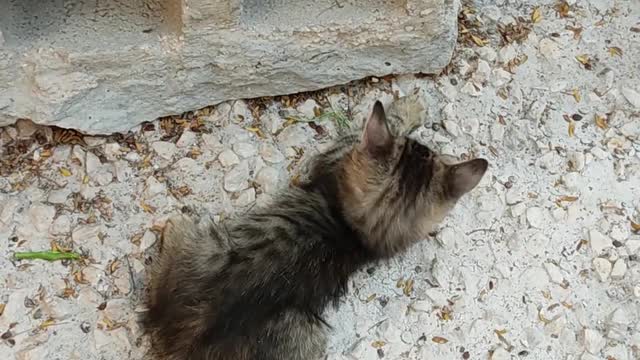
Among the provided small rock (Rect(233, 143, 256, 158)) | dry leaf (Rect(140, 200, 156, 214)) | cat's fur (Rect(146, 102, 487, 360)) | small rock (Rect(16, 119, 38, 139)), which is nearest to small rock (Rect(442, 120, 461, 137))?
cat's fur (Rect(146, 102, 487, 360))

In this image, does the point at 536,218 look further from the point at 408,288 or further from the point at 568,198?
the point at 408,288

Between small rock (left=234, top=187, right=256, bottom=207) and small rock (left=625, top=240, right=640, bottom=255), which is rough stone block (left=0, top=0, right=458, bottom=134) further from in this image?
small rock (left=625, top=240, right=640, bottom=255)

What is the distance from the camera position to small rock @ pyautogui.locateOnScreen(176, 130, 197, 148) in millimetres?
2273

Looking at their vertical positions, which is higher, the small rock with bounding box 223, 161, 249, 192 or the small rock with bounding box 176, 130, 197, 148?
the small rock with bounding box 176, 130, 197, 148

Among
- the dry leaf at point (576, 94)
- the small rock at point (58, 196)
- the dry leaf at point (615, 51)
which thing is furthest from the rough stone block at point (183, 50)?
the dry leaf at point (615, 51)

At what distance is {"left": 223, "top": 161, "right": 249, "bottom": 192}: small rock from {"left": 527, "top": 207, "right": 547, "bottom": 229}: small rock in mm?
690

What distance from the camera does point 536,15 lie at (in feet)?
8.22

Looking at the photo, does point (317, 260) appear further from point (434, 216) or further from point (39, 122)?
point (39, 122)

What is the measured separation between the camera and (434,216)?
2096mm

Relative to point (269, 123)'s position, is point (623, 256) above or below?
below

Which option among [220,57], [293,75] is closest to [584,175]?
[293,75]

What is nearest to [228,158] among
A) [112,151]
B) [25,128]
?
[112,151]

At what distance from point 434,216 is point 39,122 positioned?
36.0 inches

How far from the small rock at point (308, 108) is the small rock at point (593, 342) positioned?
835 mm
